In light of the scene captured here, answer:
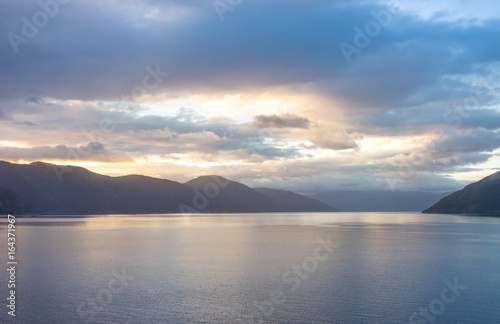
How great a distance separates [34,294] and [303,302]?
30.8 metres

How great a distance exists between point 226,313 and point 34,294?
23.8 metres

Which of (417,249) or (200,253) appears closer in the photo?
(200,253)

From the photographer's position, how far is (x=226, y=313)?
4109cm

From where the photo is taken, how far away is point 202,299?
46.5m

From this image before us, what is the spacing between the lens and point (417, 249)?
9938 cm

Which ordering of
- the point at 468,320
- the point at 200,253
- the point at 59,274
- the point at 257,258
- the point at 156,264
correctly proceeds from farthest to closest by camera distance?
the point at 200,253 < the point at 257,258 < the point at 156,264 < the point at 59,274 < the point at 468,320

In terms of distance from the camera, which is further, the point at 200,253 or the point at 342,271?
the point at 200,253

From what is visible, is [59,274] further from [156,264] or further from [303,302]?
[303,302]

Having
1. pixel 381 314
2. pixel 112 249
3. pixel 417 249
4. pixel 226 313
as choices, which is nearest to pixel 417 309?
pixel 381 314

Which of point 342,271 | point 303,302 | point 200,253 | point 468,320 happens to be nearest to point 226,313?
point 303,302

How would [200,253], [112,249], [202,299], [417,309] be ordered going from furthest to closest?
1. [112,249]
2. [200,253]
3. [202,299]
4. [417,309]

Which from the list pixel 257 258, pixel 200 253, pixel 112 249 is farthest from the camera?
pixel 112 249

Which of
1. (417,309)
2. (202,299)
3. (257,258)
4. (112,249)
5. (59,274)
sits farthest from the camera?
(112,249)

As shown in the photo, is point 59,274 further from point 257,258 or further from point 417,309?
point 417,309
